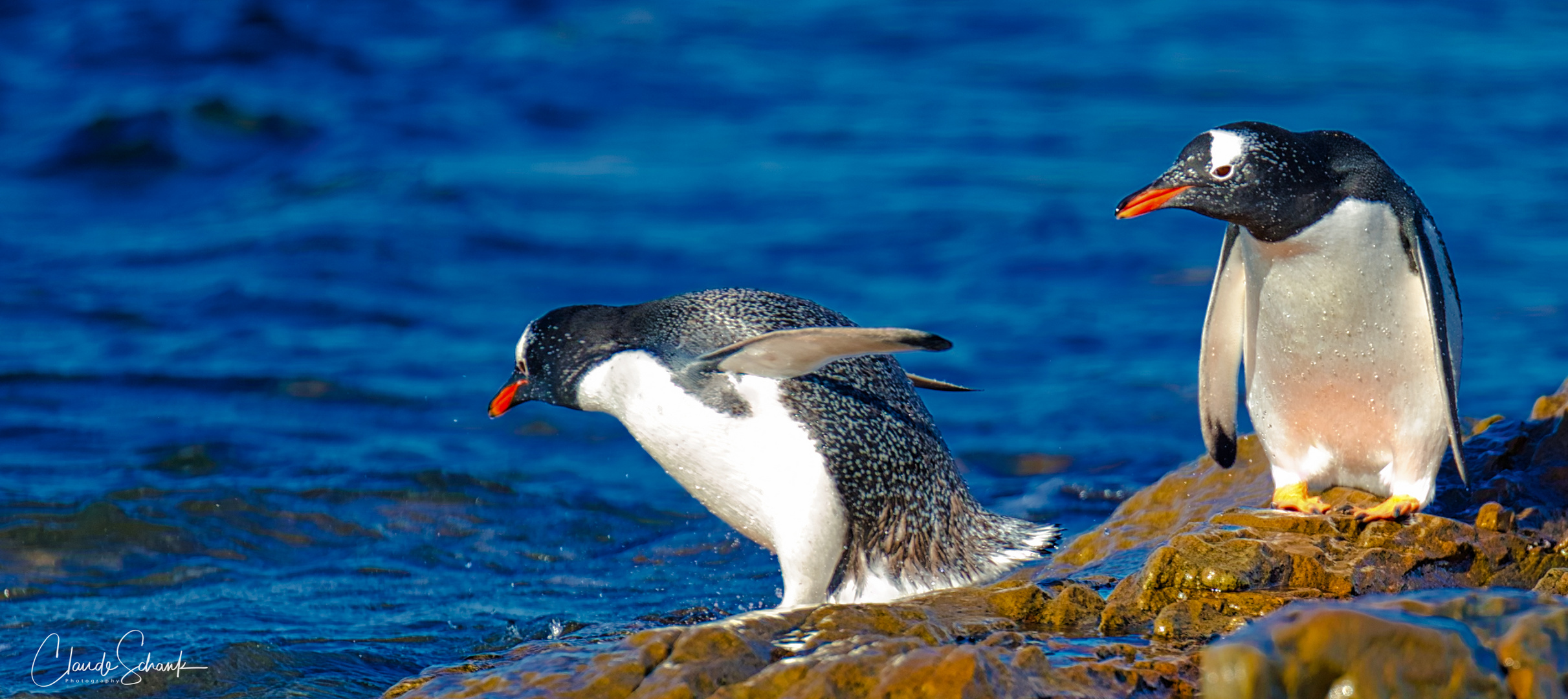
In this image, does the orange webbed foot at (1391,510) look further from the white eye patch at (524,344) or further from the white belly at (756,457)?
the white eye patch at (524,344)

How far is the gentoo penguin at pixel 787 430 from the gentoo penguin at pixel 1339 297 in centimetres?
102

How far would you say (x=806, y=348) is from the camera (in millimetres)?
4484

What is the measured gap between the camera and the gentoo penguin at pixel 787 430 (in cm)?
479

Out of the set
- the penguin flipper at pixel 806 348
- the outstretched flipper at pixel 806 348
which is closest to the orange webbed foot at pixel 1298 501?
the outstretched flipper at pixel 806 348

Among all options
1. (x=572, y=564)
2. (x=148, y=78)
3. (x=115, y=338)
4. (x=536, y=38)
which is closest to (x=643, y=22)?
(x=536, y=38)

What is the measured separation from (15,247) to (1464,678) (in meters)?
11.2

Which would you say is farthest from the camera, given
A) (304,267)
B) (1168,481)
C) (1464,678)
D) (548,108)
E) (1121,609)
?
(548,108)

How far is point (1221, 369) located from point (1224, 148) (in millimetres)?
1075

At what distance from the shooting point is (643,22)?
17781mm

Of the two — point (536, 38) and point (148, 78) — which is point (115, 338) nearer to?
Answer: point (148, 78)

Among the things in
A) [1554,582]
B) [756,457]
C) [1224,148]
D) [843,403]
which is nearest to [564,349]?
[756,457]

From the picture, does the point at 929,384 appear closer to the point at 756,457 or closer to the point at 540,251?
the point at 756,457

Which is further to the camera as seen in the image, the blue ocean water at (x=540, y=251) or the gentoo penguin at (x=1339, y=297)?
the blue ocean water at (x=540, y=251)

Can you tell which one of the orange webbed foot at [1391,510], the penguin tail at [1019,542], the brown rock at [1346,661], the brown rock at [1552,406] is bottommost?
the penguin tail at [1019,542]
